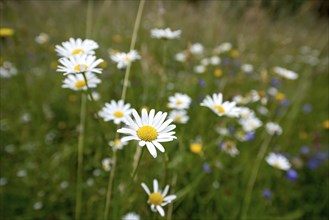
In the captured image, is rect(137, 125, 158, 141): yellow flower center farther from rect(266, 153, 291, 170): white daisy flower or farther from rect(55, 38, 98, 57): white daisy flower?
rect(266, 153, 291, 170): white daisy flower

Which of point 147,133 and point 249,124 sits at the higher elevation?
point 249,124

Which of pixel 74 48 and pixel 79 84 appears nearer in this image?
pixel 74 48

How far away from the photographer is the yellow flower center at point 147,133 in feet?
2.37

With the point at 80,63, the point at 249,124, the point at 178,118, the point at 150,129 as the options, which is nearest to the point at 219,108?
the point at 178,118

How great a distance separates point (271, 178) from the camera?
192 centimetres

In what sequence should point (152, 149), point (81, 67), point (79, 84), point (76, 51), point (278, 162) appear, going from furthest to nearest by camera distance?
point (278, 162), point (79, 84), point (76, 51), point (81, 67), point (152, 149)

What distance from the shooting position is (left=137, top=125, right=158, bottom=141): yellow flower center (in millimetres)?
722

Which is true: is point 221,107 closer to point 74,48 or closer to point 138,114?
point 138,114

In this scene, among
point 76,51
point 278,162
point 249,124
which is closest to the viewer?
point 76,51

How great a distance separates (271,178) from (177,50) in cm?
197

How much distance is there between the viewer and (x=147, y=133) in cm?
73

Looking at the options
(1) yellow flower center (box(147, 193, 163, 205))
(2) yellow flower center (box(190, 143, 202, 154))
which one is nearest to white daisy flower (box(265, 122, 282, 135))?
(2) yellow flower center (box(190, 143, 202, 154))

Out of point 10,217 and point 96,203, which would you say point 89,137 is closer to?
point 96,203

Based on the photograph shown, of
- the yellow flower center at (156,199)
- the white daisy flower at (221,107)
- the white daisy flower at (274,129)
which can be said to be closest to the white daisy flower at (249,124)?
the white daisy flower at (274,129)
